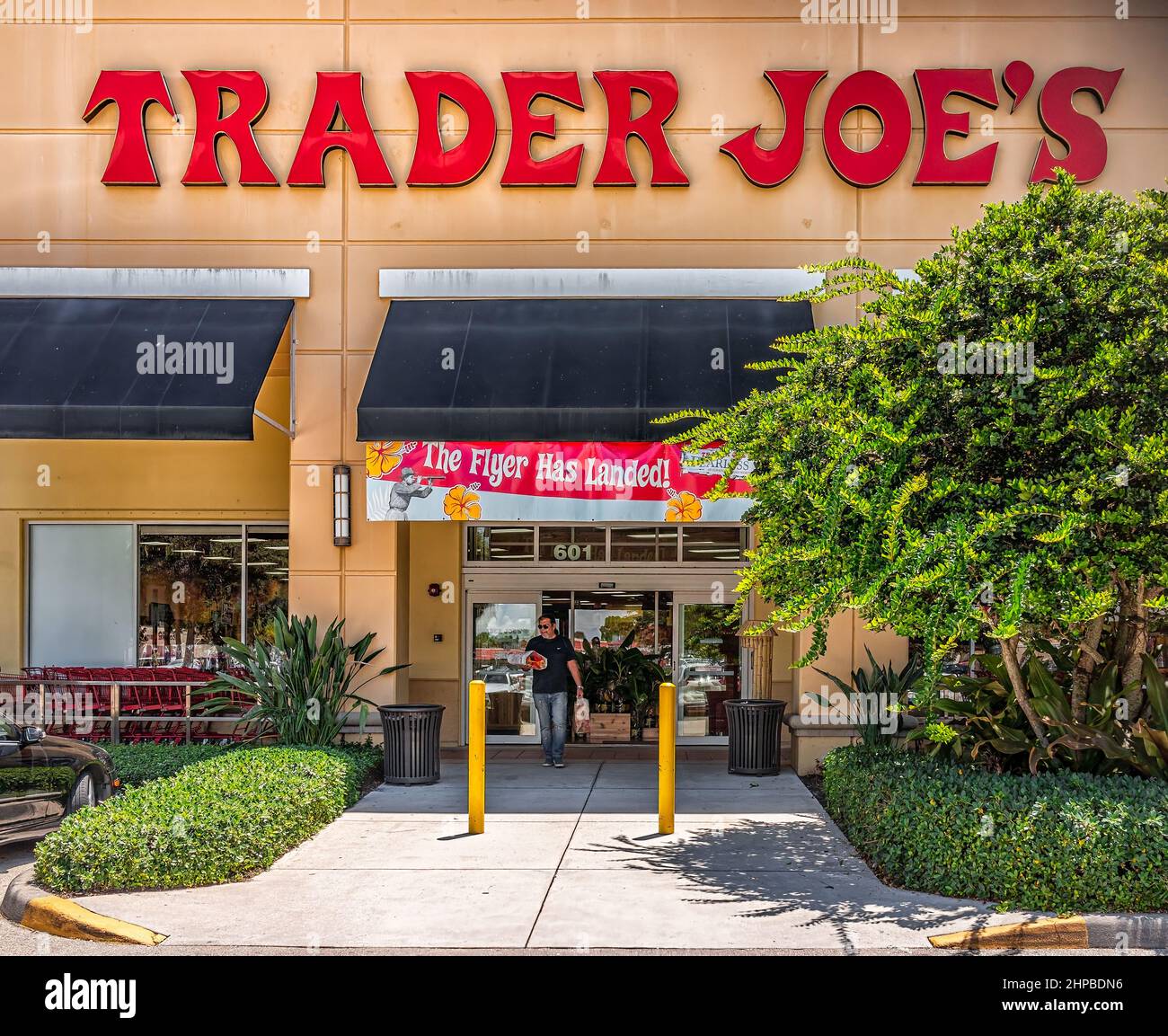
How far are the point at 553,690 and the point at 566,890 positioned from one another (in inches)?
204

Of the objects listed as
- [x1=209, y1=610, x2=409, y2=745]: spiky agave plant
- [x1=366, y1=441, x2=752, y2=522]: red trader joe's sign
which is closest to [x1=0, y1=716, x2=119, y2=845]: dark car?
[x1=209, y1=610, x2=409, y2=745]: spiky agave plant

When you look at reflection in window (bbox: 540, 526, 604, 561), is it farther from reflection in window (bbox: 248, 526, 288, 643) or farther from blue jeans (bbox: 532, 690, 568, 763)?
reflection in window (bbox: 248, 526, 288, 643)

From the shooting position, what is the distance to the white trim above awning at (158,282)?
13.2m

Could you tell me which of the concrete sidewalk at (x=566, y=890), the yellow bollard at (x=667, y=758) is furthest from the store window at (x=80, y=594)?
Answer: the yellow bollard at (x=667, y=758)

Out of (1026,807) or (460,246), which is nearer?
(1026,807)

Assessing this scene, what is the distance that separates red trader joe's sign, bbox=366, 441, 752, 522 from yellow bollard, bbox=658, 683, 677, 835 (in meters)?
2.84

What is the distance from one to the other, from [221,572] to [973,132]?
35.4 feet

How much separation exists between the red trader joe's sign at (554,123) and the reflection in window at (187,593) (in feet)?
15.3

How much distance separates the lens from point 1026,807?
25.2ft

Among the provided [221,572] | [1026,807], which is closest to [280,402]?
[221,572]

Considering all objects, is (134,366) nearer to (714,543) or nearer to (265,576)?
(265,576)

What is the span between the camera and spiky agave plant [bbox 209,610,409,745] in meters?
12.1

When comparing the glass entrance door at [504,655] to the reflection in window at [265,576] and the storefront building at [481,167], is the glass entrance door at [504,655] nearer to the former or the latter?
the storefront building at [481,167]

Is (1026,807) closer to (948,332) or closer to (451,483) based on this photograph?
(948,332)
